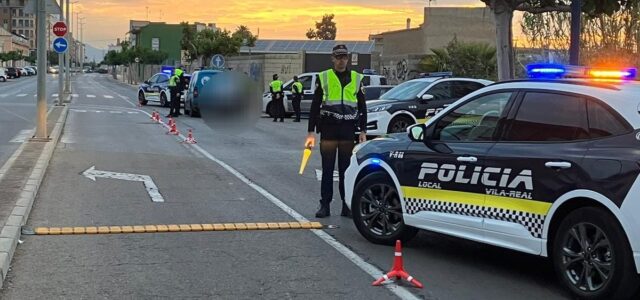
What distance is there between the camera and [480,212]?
5.99 m

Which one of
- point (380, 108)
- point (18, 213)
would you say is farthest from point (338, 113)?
point (380, 108)

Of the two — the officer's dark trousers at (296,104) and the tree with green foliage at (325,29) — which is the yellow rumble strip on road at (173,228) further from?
the tree with green foliage at (325,29)

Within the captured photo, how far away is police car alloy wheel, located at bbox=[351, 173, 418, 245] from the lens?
6.93 meters

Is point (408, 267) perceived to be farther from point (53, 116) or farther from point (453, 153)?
point (53, 116)

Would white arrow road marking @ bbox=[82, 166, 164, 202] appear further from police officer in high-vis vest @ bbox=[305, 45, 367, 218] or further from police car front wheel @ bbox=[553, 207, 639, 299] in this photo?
police car front wheel @ bbox=[553, 207, 639, 299]

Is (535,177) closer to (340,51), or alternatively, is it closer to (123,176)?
(340,51)

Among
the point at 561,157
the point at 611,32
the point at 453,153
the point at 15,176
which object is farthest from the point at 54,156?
the point at 611,32

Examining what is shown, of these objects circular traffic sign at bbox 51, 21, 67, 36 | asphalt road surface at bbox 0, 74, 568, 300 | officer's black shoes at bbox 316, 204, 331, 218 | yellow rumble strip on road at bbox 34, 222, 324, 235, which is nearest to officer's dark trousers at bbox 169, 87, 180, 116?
circular traffic sign at bbox 51, 21, 67, 36

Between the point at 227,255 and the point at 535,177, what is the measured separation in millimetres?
2789

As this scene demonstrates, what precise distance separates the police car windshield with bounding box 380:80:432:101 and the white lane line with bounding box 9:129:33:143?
8449 millimetres

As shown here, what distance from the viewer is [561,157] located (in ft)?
17.8

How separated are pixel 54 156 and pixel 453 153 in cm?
981

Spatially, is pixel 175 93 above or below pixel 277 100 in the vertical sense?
above

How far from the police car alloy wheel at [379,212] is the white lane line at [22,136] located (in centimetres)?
1157
